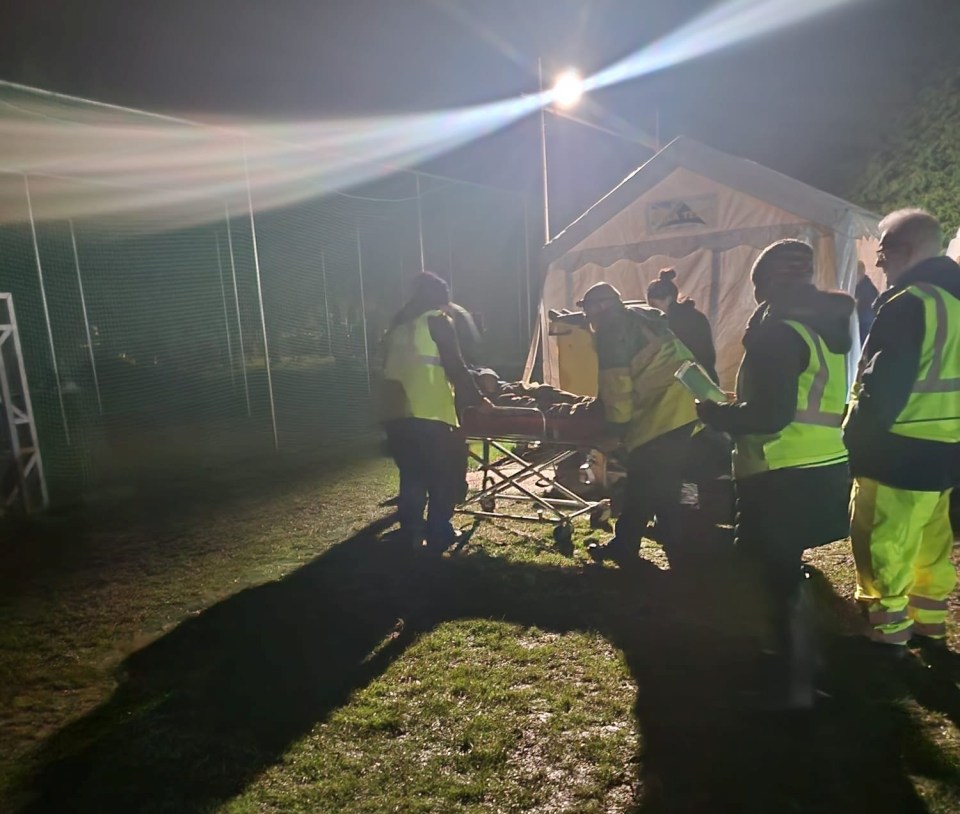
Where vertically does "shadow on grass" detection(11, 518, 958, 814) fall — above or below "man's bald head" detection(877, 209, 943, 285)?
below

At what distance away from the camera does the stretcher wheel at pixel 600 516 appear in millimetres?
5474

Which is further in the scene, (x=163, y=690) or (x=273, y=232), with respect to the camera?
(x=273, y=232)

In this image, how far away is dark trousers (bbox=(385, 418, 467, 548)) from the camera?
4.66 metres

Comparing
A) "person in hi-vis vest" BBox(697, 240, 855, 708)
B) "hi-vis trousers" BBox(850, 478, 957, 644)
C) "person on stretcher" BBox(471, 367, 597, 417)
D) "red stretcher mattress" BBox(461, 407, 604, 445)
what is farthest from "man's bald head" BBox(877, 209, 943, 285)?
"person on stretcher" BBox(471, 367, 597, 417)

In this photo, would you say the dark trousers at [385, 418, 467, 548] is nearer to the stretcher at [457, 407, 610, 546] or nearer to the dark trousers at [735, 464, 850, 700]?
the stretcher at [457, 407, 610, 546]

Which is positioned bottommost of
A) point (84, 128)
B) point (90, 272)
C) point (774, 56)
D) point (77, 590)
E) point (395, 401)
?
point (77, 590)

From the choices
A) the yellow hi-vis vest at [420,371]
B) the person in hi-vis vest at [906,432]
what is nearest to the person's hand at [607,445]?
the yellow hi-vis vest at [420,371]

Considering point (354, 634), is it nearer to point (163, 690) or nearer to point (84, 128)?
point (163, 690)

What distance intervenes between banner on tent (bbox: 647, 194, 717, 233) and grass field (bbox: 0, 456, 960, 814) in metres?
4.56

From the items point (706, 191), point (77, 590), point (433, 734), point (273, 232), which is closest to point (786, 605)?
point (433, 734)

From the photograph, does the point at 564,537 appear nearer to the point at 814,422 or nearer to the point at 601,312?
the point at 601,312

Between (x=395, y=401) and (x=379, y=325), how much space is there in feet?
38.8

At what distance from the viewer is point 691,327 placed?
5891 mm

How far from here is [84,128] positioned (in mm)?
9109
